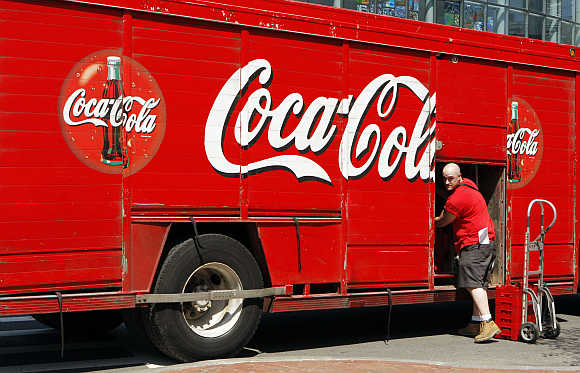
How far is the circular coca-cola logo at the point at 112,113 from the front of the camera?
663 centimetres

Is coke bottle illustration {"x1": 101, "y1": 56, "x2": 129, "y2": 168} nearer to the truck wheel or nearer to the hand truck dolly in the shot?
the truck wheel

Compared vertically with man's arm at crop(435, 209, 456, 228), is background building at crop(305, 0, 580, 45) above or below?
above

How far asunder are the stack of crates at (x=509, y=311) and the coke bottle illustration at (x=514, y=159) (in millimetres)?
1314

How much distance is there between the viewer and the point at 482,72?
9.02m

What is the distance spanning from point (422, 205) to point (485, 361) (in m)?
1.88

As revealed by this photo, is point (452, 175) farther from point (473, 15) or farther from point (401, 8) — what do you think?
point (473, 15)

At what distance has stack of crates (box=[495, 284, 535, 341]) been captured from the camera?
28.4 ft

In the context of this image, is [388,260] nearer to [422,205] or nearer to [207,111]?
[422,205]

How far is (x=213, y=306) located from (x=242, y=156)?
1464 mm

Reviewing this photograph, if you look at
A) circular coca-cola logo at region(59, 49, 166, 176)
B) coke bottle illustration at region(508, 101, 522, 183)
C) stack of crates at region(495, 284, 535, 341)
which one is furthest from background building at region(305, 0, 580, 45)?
circular coca-cola logo at region(59, 49, 166, 176)

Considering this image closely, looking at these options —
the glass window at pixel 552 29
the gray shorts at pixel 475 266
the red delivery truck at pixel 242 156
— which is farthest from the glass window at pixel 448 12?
the gray shorts at pixel 475 266

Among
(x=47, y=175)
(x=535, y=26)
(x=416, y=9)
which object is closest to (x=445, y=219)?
(x=47, y=175)

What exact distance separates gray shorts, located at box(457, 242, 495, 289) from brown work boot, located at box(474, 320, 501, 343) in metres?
0.41

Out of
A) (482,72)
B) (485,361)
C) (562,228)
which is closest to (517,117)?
(482,72)
